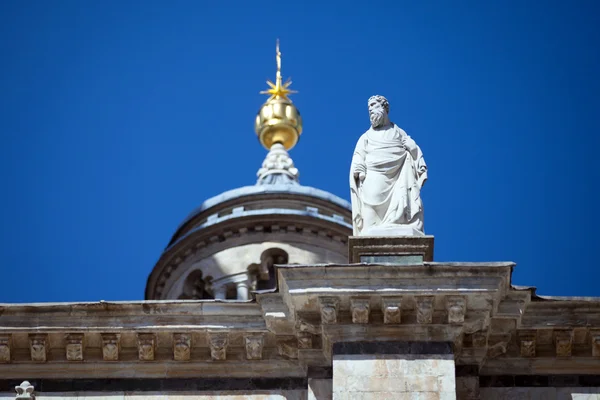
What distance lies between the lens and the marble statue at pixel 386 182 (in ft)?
87.8

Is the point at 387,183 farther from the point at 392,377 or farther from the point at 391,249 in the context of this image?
the point at 392,377

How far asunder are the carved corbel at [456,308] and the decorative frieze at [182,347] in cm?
370

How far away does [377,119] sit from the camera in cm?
2808

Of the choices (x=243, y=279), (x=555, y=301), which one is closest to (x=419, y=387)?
(x=555, y=301)

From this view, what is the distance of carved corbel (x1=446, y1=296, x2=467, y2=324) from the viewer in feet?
82.0

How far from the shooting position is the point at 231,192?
47938 mm

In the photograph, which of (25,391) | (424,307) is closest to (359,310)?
(424,307)

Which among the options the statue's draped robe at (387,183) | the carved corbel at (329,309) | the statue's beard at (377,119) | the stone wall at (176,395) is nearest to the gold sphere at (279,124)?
the statue's beard at (377,119)

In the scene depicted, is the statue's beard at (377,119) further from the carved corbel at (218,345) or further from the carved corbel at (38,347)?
the carved corbel at (38,347)

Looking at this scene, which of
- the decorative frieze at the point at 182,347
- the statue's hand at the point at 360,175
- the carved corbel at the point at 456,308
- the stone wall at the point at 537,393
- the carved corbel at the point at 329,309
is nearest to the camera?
the carved corbel at the point at 456,308

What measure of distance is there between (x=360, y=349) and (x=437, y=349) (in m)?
1.05

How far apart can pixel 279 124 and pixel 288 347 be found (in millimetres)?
29431

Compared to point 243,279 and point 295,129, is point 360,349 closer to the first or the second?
point 243,279

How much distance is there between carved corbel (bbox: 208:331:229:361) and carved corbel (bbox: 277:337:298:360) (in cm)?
76
